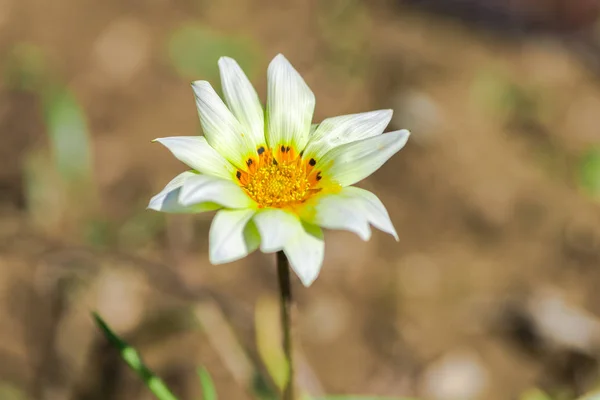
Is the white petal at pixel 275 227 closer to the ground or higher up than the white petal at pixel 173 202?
closer to the ground

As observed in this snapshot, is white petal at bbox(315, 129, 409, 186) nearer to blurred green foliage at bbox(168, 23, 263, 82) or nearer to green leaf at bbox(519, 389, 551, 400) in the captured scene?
green leaf at bbox(519, 389, 551, 400)

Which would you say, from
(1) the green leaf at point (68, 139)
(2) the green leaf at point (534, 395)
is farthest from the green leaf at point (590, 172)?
(1) the green leaf at point (68, 139)

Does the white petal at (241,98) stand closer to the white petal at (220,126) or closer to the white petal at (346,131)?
the white petal at (220,126)

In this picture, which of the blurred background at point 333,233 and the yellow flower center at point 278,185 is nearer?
the yellow flower center at point 278,185

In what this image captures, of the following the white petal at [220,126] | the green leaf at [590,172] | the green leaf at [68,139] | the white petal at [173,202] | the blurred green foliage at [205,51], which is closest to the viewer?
the white petal at [173,202]

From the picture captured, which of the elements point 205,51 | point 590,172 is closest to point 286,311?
point 590,172

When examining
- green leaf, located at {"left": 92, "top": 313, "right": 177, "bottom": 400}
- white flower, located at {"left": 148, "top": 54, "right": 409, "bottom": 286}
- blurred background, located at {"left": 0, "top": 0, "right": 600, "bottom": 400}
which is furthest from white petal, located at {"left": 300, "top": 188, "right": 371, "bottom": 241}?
blurred background, located at {"left": 0, "top": 0, "right": 600, "bottom": 400}

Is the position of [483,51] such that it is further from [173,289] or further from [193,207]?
[193,207]
